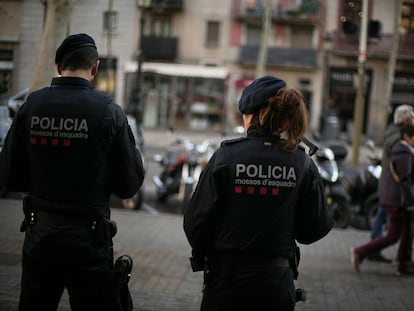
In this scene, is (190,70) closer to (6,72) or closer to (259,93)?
(6,72)

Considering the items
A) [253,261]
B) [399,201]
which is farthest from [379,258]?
[253,261]

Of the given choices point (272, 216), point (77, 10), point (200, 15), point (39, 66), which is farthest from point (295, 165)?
point (200, 15)

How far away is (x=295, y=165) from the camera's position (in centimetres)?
322

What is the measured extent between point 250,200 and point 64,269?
98 centimetres

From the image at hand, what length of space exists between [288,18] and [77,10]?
30513mm

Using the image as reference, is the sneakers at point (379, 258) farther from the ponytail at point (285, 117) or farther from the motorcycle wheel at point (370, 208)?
the ponytail at point (285, 117)

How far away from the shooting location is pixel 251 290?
315 centimetres

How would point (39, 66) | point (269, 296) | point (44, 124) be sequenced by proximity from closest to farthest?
point (269, 296), point (44, 124), point (39, 66)

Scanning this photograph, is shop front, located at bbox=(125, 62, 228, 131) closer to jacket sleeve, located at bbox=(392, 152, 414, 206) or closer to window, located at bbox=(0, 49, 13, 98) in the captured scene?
jacket sleeve, located at bbox=(392, 152, 414, 206)

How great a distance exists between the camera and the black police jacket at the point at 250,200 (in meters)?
3.16

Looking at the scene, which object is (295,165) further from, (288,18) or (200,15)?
(288,18)

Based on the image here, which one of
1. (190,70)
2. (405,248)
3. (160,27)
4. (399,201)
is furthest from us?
(160,27)

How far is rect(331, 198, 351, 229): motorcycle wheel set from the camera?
1024 centimetres

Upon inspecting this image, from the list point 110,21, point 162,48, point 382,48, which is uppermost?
point 382,48
